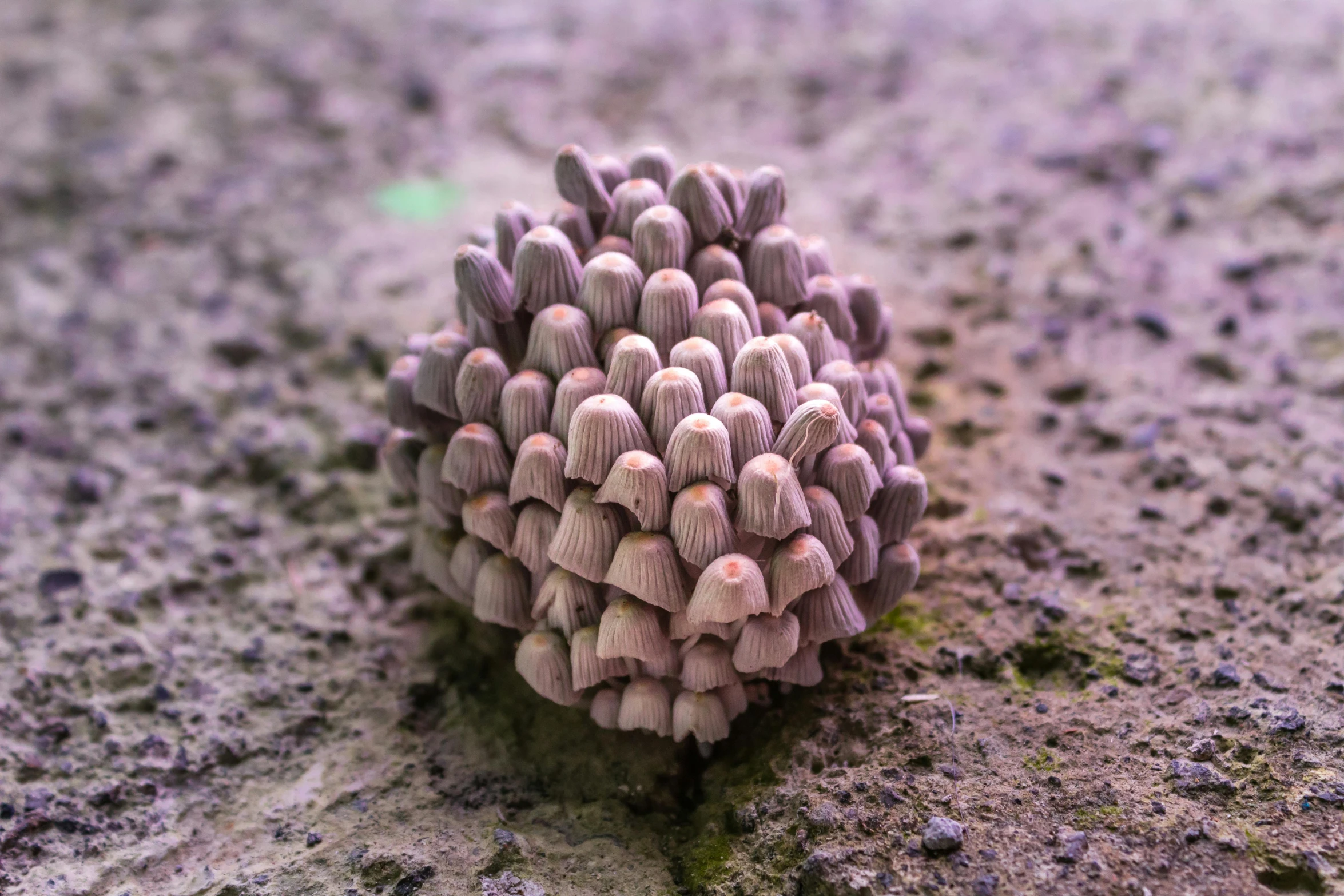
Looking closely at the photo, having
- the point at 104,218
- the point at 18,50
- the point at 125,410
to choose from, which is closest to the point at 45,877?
the point at 125,410

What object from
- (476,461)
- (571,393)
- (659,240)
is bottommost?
(476,461)

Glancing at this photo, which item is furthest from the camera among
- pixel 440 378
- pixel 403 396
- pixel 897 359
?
pixel 897 359

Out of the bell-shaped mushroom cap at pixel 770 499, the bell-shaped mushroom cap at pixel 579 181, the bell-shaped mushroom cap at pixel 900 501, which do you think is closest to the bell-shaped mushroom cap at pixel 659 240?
the bell-shaped mushroom cap at pixel 579 181

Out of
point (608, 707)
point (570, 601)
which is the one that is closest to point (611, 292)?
point (570, 601)

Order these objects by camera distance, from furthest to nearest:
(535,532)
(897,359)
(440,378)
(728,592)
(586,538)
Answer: (897,359)
(440,378)
(535,532)
(586,538)
(728,592)

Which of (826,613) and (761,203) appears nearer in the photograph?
(826,613)

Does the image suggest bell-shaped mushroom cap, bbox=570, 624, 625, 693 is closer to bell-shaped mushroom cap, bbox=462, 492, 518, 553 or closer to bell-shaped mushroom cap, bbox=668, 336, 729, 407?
bell-shaped mushroom cap, bbox=462, 492, 518, 553

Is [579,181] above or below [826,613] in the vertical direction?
above

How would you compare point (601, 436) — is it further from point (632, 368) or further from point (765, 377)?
point (765, 377)

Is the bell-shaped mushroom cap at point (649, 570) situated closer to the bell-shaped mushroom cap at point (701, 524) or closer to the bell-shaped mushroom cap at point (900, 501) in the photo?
the bell-shaped mushroom cap at point (701, 524)
